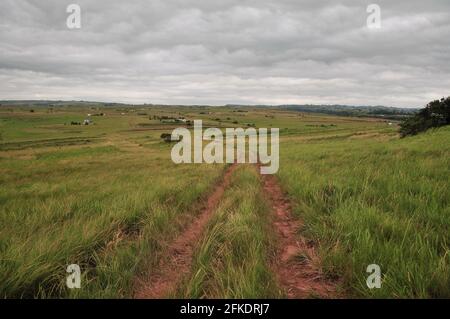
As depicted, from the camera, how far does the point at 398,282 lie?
3.09 metres

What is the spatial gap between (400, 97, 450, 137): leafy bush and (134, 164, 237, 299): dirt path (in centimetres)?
3709

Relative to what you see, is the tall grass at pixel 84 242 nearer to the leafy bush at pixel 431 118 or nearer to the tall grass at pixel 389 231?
the tall grass at pixel 389 231

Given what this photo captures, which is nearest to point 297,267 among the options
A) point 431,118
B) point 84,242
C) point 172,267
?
point 172,267

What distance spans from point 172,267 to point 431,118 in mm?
41452

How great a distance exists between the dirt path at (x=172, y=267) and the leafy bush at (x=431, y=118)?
37094 millimetres

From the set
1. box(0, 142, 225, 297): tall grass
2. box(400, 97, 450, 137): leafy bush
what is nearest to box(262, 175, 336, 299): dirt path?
box(0, 142, 225, 297): tall grass

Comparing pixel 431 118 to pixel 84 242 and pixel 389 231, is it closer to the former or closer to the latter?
pixel 389 231

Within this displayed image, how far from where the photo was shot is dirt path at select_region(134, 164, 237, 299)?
3526 mm

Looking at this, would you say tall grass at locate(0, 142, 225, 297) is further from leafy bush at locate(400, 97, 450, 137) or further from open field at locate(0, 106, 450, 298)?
leafy bush at locate(400, 97, 450, 137)

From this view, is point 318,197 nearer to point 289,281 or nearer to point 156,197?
point 289,281

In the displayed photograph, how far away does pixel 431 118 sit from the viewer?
35.3 metres
